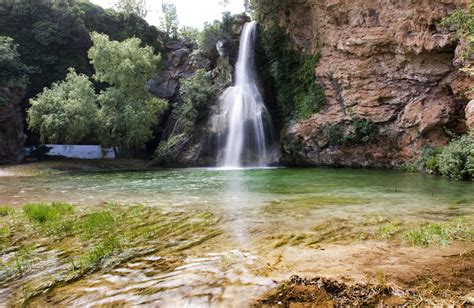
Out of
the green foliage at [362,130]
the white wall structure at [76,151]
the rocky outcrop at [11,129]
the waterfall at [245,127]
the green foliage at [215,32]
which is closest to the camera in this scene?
the green foliage at [362,130]

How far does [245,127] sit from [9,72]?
18006 mm

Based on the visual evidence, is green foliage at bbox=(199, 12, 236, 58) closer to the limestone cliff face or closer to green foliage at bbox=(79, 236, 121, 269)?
the limestone cliff face

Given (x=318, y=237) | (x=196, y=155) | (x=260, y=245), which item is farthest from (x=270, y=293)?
(x=196, y=155)

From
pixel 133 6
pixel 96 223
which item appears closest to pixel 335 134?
pixel 96 223

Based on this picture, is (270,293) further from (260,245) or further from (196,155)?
(196,155)

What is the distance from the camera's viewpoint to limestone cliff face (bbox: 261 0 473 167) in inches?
781

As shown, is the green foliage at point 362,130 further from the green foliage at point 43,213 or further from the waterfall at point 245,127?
the green foliage at point 43,213

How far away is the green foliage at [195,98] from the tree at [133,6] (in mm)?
29217

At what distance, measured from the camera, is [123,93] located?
→ 26.4 m

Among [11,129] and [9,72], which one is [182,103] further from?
[11,129]

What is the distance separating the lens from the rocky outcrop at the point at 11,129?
88.5 ft

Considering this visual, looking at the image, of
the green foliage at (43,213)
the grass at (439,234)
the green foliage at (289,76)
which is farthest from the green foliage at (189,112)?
the grass at (439,234)

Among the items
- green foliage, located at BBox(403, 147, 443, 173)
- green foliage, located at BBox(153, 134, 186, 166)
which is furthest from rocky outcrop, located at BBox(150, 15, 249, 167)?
green foliage, located at BBox(403, 147, 443, 173)

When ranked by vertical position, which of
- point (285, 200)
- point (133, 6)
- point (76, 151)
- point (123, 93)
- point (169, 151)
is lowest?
point (285, 200)
